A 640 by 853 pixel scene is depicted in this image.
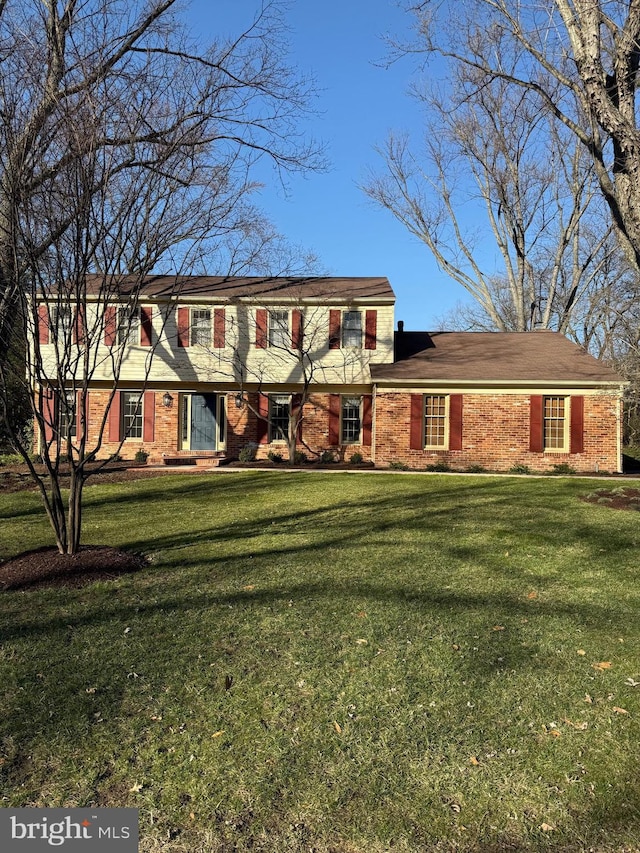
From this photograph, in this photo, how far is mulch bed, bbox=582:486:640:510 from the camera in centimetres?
1001

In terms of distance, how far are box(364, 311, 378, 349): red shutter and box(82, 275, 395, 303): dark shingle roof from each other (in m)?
0.51

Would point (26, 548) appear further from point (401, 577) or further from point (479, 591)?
point (479, 591)

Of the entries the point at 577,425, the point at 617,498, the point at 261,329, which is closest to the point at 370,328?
the point at 261,329

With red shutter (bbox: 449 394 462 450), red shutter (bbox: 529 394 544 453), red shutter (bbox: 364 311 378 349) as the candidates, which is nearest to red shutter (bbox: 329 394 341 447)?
red shutter (bbox: 364 311 378 349)

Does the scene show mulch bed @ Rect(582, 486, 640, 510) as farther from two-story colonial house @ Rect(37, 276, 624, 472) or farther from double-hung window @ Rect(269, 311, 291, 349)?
double-hung window @ Rect(269, 311, 291, 349)

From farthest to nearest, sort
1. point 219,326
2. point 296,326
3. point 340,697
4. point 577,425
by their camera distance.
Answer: point 219,326
point 296,326
point 577,425
point 340,697

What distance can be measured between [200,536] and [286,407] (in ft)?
35.0

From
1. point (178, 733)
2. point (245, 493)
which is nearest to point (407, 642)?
point (178, 733)

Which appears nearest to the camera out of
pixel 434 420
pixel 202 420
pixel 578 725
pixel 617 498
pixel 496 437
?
pixel 578 725

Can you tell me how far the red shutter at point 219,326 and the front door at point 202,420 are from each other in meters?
1.74

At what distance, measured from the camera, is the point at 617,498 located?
10.5 metres

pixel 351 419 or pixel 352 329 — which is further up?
pixel 352 329

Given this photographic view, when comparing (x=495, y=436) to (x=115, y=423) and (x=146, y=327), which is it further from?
(x=115, y=423)

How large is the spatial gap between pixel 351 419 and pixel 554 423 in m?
6.07
